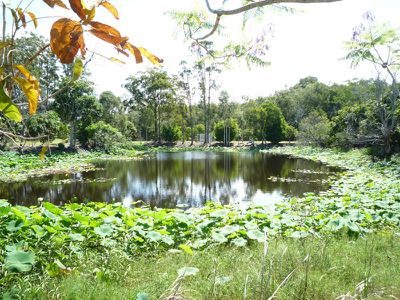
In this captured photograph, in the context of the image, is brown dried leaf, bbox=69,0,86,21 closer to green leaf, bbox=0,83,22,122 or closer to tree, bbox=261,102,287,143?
green leaf, bbox=0,83,22,122

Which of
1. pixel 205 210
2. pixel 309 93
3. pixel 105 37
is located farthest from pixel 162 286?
pixel 309 93

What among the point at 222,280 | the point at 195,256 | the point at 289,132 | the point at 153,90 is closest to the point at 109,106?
the point at 153,90

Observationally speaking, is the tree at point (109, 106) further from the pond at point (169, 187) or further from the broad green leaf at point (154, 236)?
the broad green leaf at point (154, 236)

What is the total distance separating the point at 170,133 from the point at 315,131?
54.1 feet

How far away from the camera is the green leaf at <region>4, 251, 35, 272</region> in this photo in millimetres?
2068

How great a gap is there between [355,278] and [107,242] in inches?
94.3

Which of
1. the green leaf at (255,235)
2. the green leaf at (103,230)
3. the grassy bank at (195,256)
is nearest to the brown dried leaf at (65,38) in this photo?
the grassy bank at (195,256)

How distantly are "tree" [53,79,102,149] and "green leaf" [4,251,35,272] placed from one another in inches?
891

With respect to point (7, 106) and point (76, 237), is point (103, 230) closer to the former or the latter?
point (76, 237)

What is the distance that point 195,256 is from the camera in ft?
10.6

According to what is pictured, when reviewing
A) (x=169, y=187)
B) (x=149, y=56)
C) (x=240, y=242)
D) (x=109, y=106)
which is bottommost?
(x=169, y=187)

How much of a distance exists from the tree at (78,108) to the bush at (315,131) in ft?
58.0

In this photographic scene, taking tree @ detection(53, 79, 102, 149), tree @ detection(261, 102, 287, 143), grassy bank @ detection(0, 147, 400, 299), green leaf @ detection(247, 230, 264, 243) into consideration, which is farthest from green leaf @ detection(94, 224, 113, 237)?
tree @ detection(261, 102, 287, 143)

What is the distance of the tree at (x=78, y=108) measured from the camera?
23.8 metres
